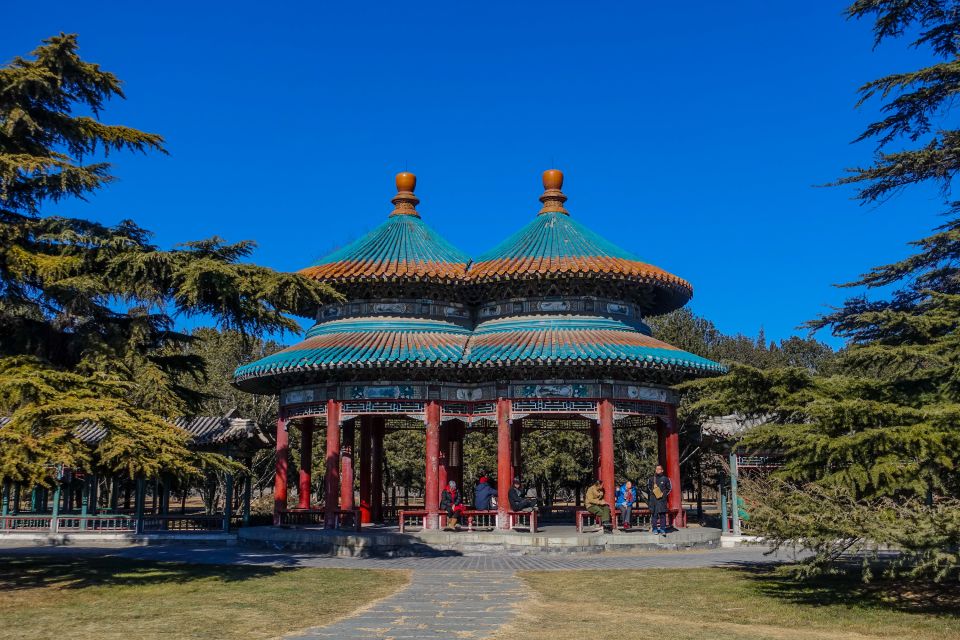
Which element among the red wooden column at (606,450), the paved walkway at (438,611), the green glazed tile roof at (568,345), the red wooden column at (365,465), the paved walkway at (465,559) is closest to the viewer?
the paved walkway at (438,611)

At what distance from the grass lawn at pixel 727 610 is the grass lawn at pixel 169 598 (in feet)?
9.72

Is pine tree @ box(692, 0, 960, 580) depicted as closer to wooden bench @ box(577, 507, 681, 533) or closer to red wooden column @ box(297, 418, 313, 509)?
wooden bench @ box(577, 507, 681, 533)

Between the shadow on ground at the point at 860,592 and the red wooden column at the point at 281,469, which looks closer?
the shadow on ground at the point at 860,592

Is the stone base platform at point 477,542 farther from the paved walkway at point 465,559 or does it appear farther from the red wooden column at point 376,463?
the red wooden column at point 376,463

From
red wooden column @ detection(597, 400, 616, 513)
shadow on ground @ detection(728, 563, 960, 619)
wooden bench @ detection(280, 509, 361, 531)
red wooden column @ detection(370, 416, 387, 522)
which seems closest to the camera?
shadow on ground @ detection(728, 563, 960, 619)

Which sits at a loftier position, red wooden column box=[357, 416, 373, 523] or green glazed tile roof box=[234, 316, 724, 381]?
green glazed tile roof box=[234, 316, 724, 381]

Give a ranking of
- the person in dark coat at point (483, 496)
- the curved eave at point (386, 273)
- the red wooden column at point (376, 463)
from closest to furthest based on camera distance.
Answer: the curved eave at point (386, 273) < the person in dark coat at point (483, 496) < the red wooden column at point (376, 463)

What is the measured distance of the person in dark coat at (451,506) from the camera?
20.5 meters

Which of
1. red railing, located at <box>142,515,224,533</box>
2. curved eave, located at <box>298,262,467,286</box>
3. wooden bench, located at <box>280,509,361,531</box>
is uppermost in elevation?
curved eave, located at <box>298,262,467,286</box>

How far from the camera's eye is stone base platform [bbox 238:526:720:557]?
1900 centimetres

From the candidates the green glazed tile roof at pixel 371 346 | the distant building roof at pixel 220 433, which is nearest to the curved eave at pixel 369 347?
the green glazed tile roof at pixel 371 346

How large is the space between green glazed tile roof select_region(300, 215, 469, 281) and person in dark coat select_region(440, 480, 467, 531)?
18.8 feet

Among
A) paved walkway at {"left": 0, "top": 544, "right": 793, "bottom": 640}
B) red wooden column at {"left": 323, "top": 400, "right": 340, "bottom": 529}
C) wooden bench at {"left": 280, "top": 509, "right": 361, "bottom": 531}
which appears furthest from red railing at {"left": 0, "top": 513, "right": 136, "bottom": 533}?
red wooden column at {"left": 323, "top": 400, "right": 340, "bottom": 529}

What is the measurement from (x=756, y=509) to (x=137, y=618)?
8634 millimetres
